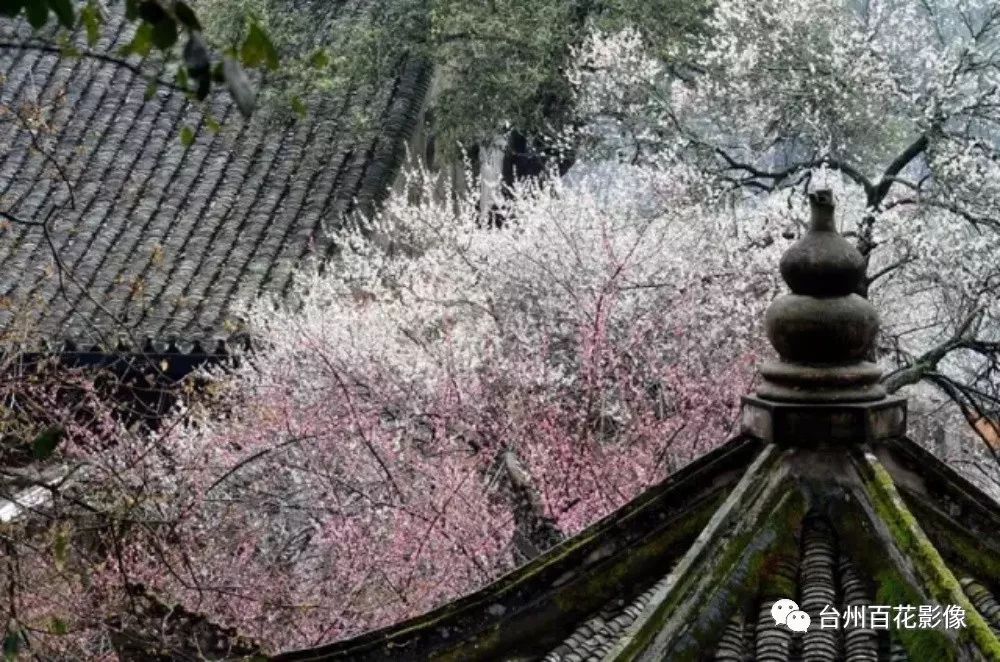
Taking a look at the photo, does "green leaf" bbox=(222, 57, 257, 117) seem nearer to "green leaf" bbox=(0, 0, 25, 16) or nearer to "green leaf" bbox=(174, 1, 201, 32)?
"green leaf" bbox=(174, 1, 201, 32)

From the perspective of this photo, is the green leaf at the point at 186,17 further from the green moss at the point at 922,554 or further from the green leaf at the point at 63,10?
the green moss at the point at 922,554

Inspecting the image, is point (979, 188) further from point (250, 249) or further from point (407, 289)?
point (250, 249)

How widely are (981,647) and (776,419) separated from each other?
79cm

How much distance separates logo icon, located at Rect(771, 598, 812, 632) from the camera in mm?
3398

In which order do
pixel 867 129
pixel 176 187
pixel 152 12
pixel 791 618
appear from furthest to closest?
pixel 867 129
pixel 176 187
pixel 791 618
pixel 152 12

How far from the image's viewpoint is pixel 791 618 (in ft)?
11.2


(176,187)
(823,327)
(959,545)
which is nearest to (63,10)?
(823,327)

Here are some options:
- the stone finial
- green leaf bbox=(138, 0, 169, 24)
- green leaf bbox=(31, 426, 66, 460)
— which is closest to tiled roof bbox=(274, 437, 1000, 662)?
the stone finial

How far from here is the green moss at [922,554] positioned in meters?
2.94

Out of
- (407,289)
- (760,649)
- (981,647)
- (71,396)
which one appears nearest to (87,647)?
(71,396)

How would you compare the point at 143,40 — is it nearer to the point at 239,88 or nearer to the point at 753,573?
the point at 239,88

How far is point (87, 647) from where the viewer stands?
8.73 meters

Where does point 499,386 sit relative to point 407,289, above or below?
below

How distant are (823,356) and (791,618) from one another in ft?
2.18
